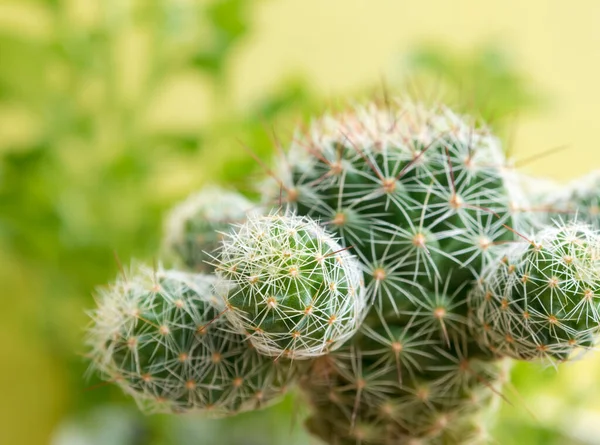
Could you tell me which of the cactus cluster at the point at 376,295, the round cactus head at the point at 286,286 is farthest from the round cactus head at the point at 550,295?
the round cactus head at the point at 286,286

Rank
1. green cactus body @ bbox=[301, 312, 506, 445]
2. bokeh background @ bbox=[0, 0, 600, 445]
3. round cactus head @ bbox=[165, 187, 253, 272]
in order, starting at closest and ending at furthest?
green cactus body @ bbox=[301, 312, 506, 445] < round cactus head @ bbox=[165, 187, 253, 272] < bokeh background @ bbox=[0, 0, 600, 445]

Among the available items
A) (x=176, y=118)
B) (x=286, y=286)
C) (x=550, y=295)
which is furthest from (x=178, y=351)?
(x=176, y=118)

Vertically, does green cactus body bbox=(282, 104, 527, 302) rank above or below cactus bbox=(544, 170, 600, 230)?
above

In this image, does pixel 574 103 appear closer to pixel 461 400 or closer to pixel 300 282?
pixel 461 400

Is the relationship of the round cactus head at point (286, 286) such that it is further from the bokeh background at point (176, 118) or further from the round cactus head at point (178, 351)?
the bokeh background at point (176, 118)

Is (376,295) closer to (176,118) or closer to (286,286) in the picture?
(286,286)

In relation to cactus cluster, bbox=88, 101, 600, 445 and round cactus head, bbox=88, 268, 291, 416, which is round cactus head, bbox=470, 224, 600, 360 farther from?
round cactus head, bbox=88, 268, 291, 416

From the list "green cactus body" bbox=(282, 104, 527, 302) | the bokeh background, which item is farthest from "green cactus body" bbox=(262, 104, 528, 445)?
the bokeh background

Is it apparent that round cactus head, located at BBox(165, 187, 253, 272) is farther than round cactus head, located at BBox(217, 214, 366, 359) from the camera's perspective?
Yes
